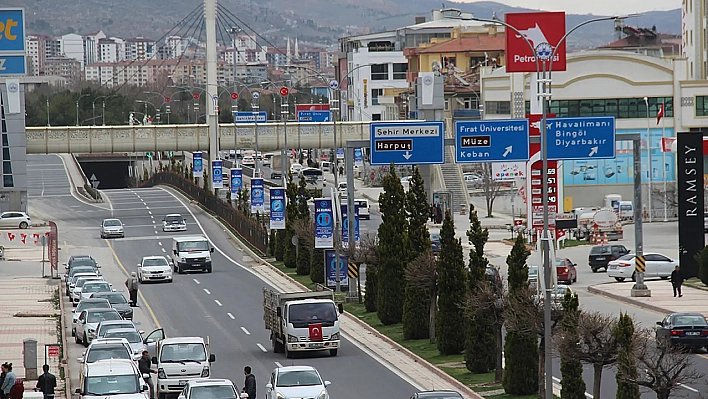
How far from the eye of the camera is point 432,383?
32.0 meters

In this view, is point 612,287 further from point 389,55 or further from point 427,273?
point 389,55

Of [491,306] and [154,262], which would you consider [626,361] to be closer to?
[491,306]

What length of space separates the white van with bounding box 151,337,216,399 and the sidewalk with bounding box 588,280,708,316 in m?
19.6

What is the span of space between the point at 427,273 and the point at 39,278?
30852mm

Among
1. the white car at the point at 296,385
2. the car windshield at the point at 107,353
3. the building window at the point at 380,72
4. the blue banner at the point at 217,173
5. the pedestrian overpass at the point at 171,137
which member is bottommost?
the white car at the point at 296,385

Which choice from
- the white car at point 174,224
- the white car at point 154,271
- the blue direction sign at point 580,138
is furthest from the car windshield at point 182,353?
the white car at point 174,224

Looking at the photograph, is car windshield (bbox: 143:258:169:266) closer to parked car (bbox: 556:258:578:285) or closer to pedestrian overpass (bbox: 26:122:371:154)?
parked car (bbox: 556:258:578:285)

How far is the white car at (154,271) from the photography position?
57875mm

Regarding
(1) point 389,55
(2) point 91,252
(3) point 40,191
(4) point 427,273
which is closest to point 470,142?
(4) point 427,273

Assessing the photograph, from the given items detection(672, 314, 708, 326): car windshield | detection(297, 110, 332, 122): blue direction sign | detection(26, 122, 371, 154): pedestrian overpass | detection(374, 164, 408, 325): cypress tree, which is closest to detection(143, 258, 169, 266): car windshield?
detection(374, 164, 408, 325): cypress tree

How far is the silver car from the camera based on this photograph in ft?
262

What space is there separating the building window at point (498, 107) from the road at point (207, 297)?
25853 millimetres

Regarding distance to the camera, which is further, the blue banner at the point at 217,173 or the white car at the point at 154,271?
the blue banner at the point at 217,173

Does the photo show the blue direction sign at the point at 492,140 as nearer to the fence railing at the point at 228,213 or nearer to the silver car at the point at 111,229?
the fence railing at the point at 228,213
